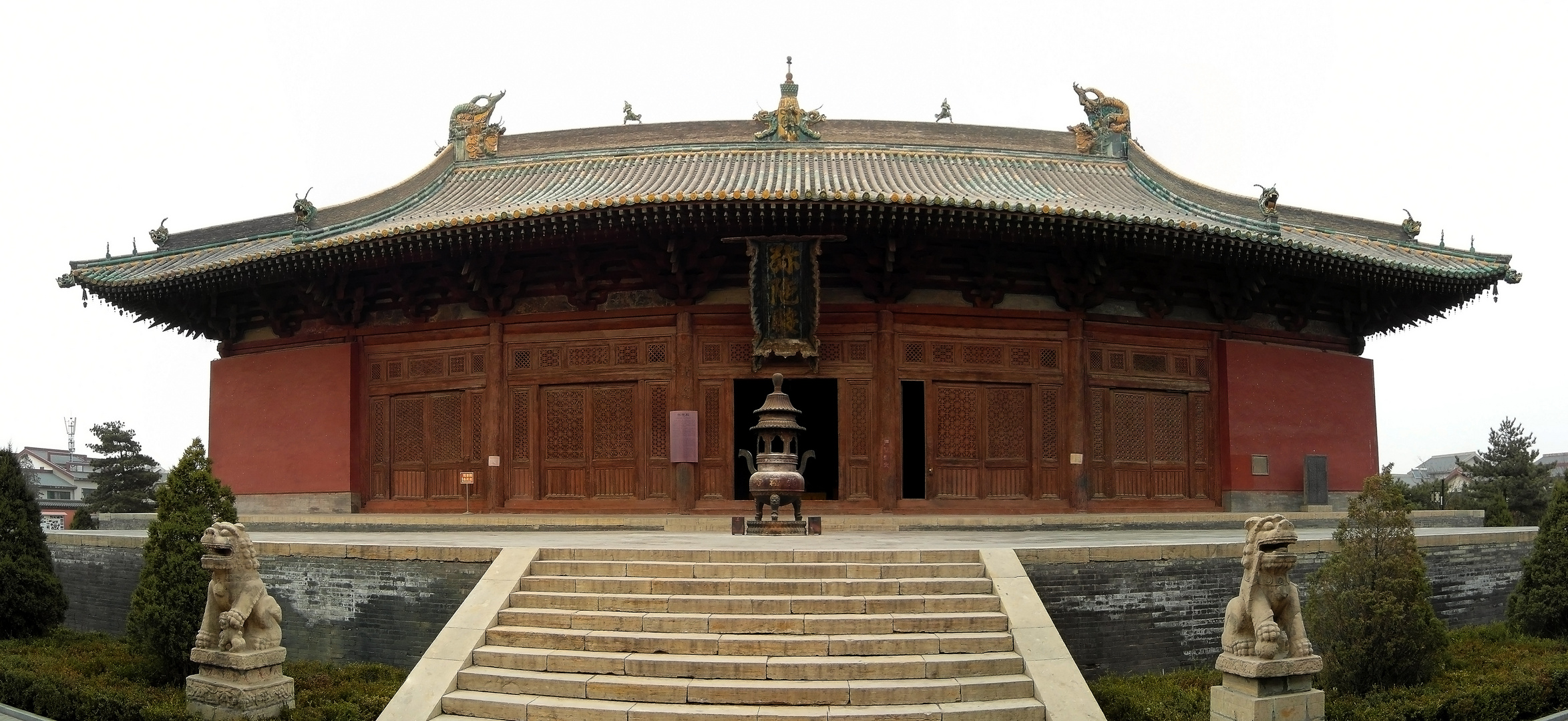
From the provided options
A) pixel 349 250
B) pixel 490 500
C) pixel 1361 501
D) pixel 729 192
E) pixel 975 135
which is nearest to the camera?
pixel 1361 501

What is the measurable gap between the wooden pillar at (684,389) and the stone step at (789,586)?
5.62 metres

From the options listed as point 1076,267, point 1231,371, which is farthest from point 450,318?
point 1231,371

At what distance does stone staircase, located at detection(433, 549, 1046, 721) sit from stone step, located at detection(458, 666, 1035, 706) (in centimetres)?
1

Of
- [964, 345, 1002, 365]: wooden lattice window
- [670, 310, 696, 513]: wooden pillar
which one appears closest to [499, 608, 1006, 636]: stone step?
[670, 310, 696, 513]: wooden pillar

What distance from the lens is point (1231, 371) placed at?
16.6 metres

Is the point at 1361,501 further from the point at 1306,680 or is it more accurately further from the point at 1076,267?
the point at 1076,267

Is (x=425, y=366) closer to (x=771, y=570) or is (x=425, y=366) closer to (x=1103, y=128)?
(x=771, y=570)

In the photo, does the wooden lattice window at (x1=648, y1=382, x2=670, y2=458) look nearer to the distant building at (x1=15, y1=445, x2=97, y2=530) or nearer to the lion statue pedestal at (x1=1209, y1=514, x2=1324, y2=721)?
the lion statue pedestal at (x1=1209, y1=514, x2=1324, y2=721)

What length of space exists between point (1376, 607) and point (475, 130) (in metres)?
16.0

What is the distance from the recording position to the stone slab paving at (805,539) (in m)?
10.8

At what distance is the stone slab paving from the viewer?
10.8 m

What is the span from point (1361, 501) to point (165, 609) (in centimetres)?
965

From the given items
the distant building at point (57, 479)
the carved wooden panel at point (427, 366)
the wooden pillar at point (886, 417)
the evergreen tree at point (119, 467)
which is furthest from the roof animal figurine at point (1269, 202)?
the distant building at point (57, 479)

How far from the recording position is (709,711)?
778 cm
